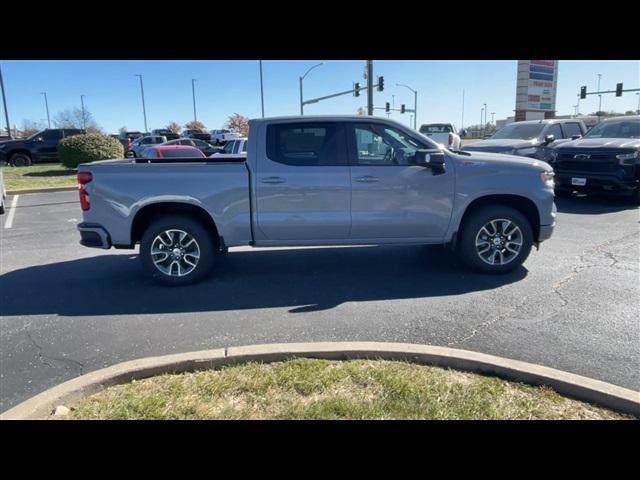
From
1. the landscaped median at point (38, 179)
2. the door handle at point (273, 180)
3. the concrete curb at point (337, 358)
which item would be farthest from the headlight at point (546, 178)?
the landscaped median at point (38, 179)

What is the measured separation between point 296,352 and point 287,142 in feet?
8.70

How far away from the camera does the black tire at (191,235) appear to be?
4938 millimetres

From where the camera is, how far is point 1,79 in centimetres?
2770

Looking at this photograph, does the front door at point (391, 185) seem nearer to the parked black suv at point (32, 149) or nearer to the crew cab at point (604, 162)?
the crew cab at point (604, 162)

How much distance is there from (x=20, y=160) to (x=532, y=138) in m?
22.9

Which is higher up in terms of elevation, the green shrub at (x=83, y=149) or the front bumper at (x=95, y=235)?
the green shrub at (x=83, y=149)

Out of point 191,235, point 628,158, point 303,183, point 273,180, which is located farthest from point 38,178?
point 628,158

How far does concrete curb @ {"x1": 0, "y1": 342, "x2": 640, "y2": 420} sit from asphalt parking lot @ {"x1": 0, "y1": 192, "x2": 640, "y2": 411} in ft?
0.88

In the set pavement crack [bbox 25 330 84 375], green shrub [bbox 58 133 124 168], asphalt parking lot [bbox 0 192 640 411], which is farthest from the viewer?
green shrub [bbox 58 133 124 168]

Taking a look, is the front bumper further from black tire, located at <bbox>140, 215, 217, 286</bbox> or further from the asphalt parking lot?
the asphalt parking lot

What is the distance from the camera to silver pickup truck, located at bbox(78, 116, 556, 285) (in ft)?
15.9

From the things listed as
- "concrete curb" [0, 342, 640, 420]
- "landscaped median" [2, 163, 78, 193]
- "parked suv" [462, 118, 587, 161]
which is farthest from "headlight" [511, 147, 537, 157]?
"landscaped median" [2, 163, 78, 193]

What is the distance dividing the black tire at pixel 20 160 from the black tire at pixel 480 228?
924 inches
